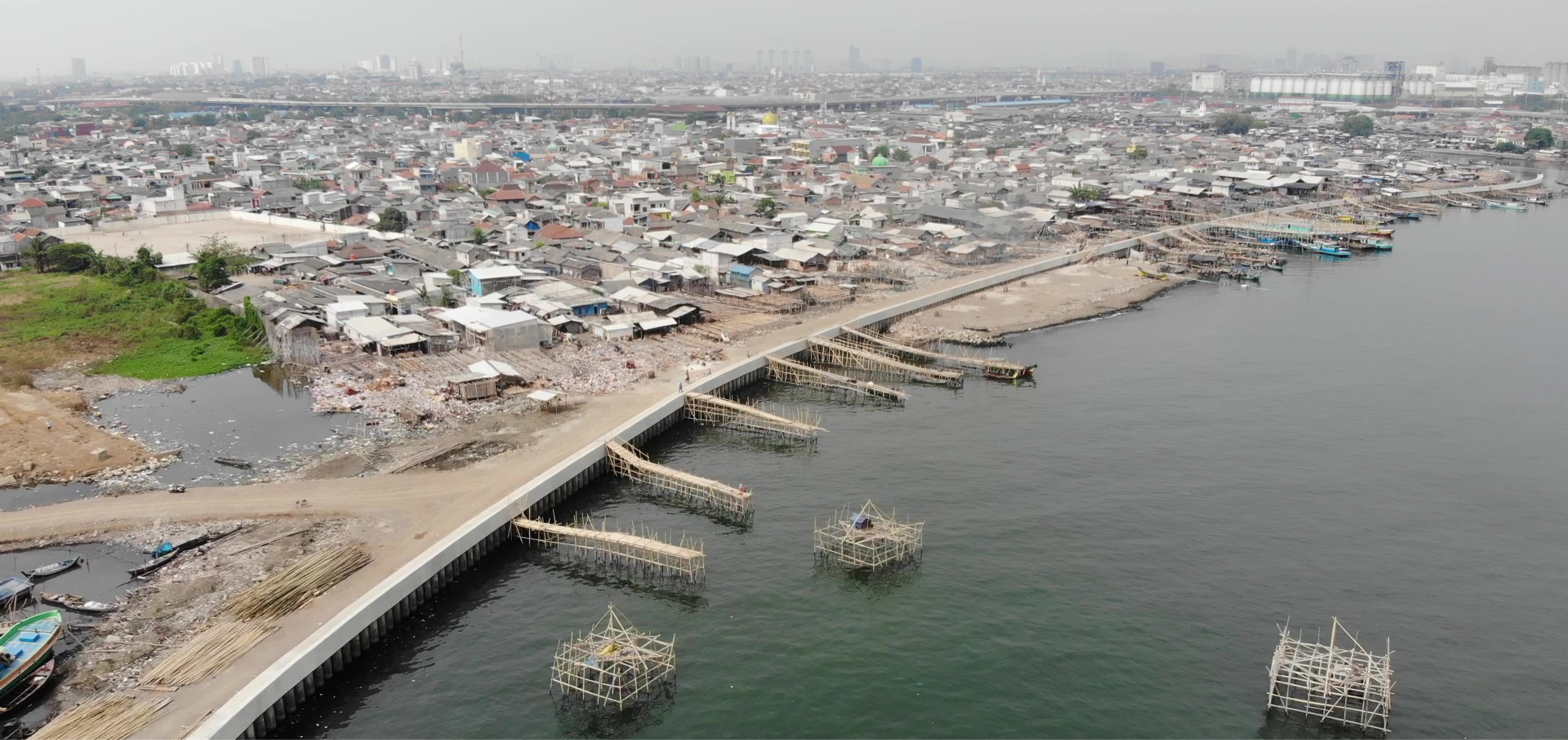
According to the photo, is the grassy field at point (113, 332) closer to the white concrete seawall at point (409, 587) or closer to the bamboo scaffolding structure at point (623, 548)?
the white concrete seawall at point (409, 587)

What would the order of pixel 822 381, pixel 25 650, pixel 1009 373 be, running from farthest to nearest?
pixel 1009 373, pixel 822 381, pixel 25 650

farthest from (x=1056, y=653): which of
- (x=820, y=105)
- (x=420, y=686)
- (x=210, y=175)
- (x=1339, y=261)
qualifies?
(x=820, y=105)

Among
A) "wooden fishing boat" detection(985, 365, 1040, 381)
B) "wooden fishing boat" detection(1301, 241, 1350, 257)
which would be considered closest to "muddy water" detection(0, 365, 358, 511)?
"wooden fishing boat" detection(985, 365, 1040, 381)

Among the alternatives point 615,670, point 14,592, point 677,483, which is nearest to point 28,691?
point 14,592

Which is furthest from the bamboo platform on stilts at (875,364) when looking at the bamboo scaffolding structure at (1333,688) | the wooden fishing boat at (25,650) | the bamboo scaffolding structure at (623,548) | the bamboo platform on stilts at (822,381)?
the wooden fishing boat at (25,650)

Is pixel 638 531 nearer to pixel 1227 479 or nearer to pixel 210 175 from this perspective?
pixel 1227 479

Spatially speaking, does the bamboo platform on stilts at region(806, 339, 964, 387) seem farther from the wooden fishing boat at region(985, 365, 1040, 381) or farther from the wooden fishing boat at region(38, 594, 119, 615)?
the wooden fishing boat at region(38, 594, 119, 615)

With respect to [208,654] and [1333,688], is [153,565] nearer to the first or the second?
[208,654]
